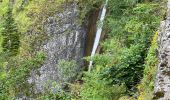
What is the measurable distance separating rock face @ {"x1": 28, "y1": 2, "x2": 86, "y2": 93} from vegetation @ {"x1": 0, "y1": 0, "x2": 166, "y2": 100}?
41cm

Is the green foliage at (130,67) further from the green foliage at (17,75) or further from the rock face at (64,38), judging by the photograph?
the rock face at (64,38)

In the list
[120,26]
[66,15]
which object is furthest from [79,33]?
[120,26]

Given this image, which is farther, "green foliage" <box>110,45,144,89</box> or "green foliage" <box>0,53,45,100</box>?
"green foliage" <box>0,53,45,100</box>

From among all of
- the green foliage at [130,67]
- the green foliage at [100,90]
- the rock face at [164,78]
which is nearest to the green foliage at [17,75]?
the green foliage at [100,90]

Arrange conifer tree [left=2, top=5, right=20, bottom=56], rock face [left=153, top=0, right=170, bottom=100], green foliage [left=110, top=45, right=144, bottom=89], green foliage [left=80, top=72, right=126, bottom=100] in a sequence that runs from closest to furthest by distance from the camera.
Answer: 1. rock face [left=153, top=0, right=170, bottom=100]
2. green foliage [left=110, top=45, right=144, bottom=89]
3. green foliage [left=80, top=72, right=126, bottom=100]
4. conifer tree [left=2, top=5, right=20, bottom=56]

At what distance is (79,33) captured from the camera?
24.5m

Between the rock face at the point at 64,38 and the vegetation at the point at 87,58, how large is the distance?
0.41m

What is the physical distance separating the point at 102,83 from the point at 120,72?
0.85 m

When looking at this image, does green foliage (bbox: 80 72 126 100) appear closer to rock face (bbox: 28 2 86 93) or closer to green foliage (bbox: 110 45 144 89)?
green foliage (bbox: 110 45 144 89)

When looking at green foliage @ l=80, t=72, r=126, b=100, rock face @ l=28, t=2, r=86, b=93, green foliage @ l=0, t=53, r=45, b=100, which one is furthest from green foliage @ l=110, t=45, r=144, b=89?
rock face @ l=28, t=2, r=86, b=93

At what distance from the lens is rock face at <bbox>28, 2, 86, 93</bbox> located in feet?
78.9

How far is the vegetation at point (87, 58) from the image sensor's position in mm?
12148

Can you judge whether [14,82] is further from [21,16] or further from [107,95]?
[107,95]

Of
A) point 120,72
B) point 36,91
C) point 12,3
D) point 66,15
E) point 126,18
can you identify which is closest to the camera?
point 120,72
